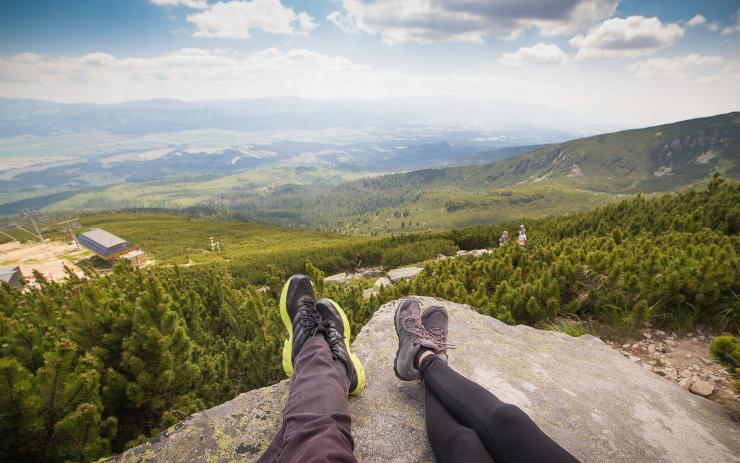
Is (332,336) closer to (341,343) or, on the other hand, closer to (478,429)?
(341,343)

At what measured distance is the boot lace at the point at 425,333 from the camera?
144 inches

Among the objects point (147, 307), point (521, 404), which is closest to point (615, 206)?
point (521, 404)

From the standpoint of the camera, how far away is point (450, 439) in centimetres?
243

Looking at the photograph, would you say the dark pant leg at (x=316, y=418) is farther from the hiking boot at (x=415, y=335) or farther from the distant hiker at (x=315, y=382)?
the hiking boot at (x=415, y=335)

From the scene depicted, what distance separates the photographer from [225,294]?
24.0ft

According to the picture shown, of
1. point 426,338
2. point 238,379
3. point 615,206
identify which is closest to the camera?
point 426,338

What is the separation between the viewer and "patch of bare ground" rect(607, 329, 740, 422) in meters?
3.71

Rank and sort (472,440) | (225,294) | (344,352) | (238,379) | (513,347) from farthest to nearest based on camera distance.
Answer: (225,294)
(238,379)
(513,347)
(344,352)
(472,440)

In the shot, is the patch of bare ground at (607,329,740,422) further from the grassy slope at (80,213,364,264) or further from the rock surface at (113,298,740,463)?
the grassy slope at (80,213,364,264)

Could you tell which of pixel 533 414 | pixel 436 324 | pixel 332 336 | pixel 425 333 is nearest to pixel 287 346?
pixel 332 336

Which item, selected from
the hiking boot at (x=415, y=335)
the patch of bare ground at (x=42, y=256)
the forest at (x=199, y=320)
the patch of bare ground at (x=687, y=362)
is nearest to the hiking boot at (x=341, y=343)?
the hiking boot at (x=415, y=335)

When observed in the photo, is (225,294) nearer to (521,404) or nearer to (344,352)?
(344,352)

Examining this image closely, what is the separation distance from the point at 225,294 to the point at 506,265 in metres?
6.52

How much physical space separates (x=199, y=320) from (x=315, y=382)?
4.28 meters
